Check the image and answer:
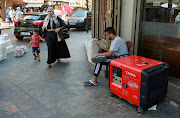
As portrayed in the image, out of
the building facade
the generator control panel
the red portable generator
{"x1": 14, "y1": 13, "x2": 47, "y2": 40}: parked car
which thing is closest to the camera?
the red portable generator

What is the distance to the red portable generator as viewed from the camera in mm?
Answer: 3111

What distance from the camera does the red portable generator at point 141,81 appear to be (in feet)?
10.2

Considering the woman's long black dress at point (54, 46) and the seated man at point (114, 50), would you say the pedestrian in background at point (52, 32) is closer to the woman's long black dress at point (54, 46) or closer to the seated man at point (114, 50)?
the woman's long black dress at point (54, 46)

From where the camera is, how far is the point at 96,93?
4.15 m

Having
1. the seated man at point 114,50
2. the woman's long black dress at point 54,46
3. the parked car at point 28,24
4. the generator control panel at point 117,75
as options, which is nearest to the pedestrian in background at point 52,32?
the woman's long black dress at point 54,46

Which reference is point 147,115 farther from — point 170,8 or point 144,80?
point 170,8

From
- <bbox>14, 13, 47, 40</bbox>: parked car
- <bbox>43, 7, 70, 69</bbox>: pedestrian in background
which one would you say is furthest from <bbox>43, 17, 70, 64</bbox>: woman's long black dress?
<bbox>14, 13, 47, 40</bbox>: parked car

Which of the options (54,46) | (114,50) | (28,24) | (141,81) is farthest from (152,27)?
(28,24)

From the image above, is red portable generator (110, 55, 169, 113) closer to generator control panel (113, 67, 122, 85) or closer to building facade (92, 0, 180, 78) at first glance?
A: generator control panel (113, 67, 122, 85)

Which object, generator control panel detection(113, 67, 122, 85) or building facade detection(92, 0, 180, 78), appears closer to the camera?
generator control panel detection(113, 67, 122, 85)

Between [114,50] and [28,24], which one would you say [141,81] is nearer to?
[114,50]

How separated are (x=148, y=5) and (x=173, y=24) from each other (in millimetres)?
836

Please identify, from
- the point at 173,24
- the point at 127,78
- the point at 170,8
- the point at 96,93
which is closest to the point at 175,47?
the point at 173,24

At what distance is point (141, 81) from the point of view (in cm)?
311
